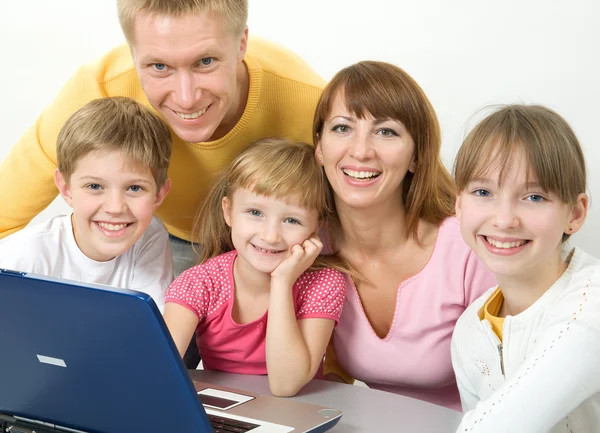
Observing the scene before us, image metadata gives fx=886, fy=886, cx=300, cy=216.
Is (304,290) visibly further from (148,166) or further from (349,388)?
→ (148,166)

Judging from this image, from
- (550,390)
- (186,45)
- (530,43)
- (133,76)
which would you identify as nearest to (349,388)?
(550,390)

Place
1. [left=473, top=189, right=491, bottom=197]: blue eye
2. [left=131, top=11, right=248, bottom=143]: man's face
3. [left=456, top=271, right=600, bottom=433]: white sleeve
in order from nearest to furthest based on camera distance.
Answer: [left=456, top=271, right=600, bottom=433]: white sleeve
[left=473, top=189, right=491, bottom=197]: blue eye
[left=131, top=11, right=248, bottom=143]: man's face

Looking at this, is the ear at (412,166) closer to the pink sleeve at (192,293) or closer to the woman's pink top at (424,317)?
the woman's pink top at (424,317)

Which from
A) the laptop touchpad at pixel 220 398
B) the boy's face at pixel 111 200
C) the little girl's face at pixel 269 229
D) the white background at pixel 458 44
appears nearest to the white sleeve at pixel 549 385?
the laptop touchpad at pixel 220 398

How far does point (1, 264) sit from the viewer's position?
1962 millimetres

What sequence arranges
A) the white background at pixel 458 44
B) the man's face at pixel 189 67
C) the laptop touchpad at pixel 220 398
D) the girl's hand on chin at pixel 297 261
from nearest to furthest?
1. the laptop touchpad at pixel 220 398
2. the girl's hand on chin at pixel 297 261
3. the man's face at pixel 189 67
4. the white background at pixel 458 44

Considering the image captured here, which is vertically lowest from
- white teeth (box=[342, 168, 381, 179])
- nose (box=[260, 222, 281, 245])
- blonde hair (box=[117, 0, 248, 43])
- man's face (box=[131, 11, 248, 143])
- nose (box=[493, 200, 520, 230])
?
nose (box=[493, 200, 520, 230])

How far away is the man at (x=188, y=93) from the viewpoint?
194cm

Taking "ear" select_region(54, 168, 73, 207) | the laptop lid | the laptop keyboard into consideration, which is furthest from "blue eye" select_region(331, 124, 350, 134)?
the laptop lid

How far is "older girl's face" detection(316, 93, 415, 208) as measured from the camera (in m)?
1.93

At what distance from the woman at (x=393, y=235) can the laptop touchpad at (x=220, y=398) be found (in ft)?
1.68

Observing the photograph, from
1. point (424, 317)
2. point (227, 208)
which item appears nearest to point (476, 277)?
point (424, 317)

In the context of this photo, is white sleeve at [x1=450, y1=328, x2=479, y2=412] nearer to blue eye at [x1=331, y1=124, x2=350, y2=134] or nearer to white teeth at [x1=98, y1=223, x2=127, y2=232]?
blue eye at [x1=331, y1=124, x2=350, y2=134]

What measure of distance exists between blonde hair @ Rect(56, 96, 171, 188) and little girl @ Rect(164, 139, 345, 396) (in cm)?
19
